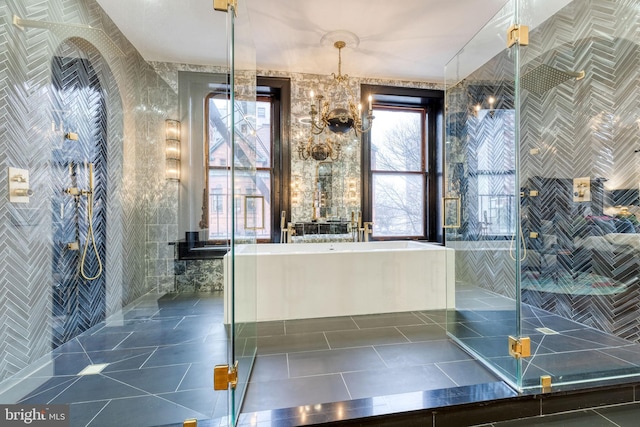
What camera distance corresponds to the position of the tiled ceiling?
290cm

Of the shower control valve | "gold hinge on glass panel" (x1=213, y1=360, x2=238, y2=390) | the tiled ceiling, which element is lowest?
"gold hinge on glass panel" (x1=213, y1=360, x2=238, y2=390)

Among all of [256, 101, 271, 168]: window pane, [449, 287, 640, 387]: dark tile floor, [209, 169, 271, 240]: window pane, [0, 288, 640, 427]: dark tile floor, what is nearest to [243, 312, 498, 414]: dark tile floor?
[0, 288, 640, 427]: dark tile floor

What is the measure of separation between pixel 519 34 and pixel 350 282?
7.92 ft

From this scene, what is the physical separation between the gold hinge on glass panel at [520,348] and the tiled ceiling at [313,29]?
3.09m

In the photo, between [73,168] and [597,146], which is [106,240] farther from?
[597,146]

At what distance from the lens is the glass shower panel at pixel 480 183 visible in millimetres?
2512

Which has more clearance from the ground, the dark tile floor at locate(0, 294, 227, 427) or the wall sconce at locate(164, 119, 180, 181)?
the wall sconce at locate(164, 119, 180, 181)

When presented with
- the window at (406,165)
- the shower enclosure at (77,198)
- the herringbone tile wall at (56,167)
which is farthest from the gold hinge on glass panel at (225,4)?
the window at (406,165)

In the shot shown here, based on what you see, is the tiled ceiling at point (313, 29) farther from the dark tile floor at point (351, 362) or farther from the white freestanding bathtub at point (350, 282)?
the dark tile floor at point (351, 362)

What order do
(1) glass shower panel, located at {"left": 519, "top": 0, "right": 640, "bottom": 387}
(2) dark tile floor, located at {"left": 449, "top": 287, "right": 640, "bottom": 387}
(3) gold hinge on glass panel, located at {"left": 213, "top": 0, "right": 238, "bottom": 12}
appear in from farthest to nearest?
1. (1) glass shower panel, located at {"left": 519, "top": 0, "right": 640, "bottom": 387}
2. (2) dark tile floor, located at {"left": 449, "top": 287, "right": 640, "bottom": 387}
3. (3) gold hinge on glass panel, located at {"left": 213, "top": 0, "right": 238, "bottom": 12}

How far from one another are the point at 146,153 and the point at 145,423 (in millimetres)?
3012

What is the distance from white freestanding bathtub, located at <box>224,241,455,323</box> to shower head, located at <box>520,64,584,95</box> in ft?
6.26

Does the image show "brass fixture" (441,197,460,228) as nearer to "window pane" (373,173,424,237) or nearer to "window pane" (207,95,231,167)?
"window pane" (373,173,424,237)

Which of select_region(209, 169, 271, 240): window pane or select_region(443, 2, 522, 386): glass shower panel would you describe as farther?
select_region(443, 2, 522, 386): glass shower panel
